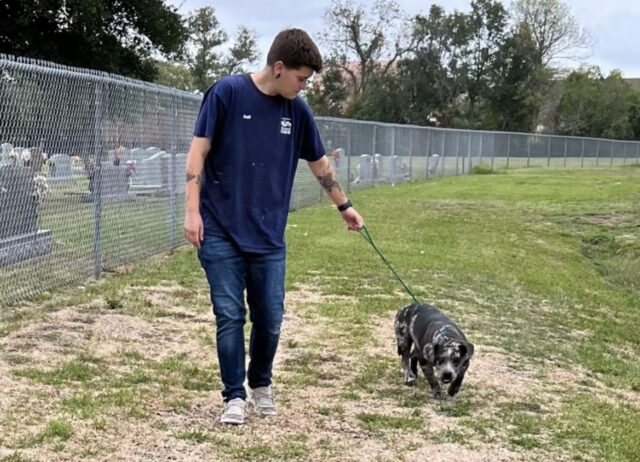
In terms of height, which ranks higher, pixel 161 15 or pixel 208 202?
pixel 161 15

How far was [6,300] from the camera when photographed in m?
5.98

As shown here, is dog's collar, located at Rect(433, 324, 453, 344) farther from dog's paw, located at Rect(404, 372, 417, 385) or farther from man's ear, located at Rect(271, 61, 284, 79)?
man's ear, located at Rect(271, 61, 284, 79)

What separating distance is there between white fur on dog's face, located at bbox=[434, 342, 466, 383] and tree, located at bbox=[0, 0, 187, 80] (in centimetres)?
1561

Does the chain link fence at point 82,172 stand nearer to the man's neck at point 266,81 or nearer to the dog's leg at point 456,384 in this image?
the man's neck at point 266,81

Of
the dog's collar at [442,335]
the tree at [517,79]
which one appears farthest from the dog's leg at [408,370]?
the tree at [517,79]

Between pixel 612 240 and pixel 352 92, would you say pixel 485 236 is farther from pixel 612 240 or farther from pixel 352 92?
pixel 352 92

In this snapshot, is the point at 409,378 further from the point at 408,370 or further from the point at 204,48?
the point at 204,48

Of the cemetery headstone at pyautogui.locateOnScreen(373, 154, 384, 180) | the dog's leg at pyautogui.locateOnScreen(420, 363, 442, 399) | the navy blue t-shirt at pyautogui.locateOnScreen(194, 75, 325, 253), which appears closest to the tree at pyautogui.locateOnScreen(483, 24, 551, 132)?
the cemetery headstone at pyautogui.locateOnScreen(373, 154, 384, 180)

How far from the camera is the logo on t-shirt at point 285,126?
3543 millimetres

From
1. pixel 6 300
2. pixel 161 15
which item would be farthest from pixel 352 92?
pixel 6 300

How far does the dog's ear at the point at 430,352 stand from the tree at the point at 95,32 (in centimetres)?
1550

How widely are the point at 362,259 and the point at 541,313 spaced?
2635 mm

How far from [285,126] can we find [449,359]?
1497mm

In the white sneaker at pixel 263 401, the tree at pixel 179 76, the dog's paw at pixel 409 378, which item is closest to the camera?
the white sneaker at pixel 263 401
